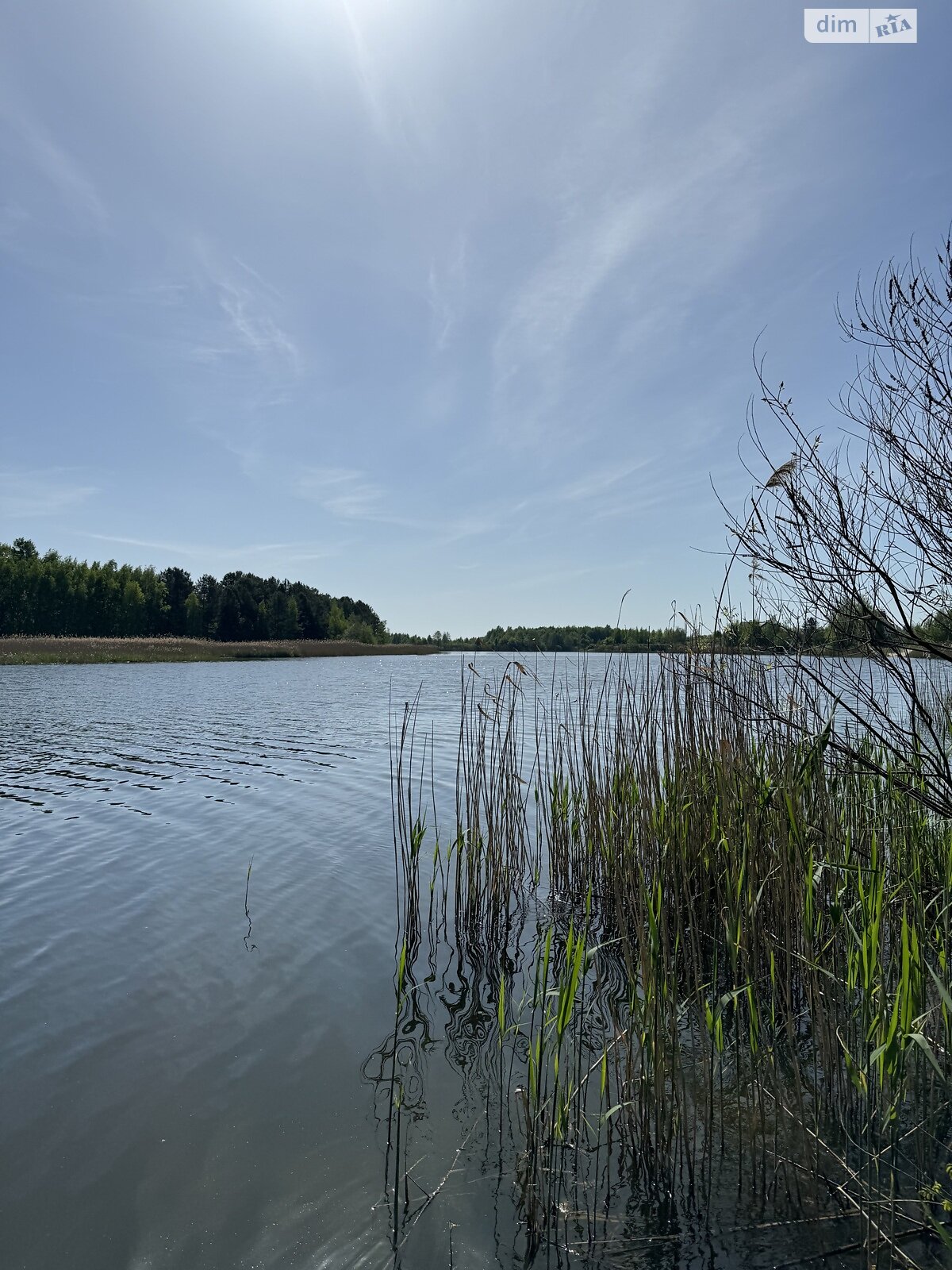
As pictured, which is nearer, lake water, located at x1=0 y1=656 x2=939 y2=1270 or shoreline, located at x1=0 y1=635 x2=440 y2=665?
lake water, located at x1=0 y1=656 x2=939 y2=1270

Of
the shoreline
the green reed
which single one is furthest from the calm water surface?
the shoreline

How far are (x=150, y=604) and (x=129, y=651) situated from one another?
26639 millimetres

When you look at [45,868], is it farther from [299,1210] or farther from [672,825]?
[672,825]

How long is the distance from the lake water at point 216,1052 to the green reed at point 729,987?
0.29 metres

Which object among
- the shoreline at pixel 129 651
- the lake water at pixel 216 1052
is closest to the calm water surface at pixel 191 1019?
the lake water at pixel 216 1052

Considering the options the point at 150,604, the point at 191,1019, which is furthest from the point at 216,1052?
the point at 150,604

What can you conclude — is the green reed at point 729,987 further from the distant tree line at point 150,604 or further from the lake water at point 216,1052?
the distant tree line at point 150,604

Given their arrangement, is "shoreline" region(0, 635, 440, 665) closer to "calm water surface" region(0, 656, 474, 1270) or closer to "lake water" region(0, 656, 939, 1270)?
"calm water surface" region(0, 656, 474, 1270)

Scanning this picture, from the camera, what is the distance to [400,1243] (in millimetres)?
2359

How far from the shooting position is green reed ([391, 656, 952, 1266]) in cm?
236

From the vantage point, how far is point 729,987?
380 cm

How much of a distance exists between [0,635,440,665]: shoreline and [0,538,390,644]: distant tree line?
12.9 m

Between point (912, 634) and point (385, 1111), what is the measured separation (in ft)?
10.7

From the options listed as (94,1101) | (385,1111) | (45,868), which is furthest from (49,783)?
(385,1111)
